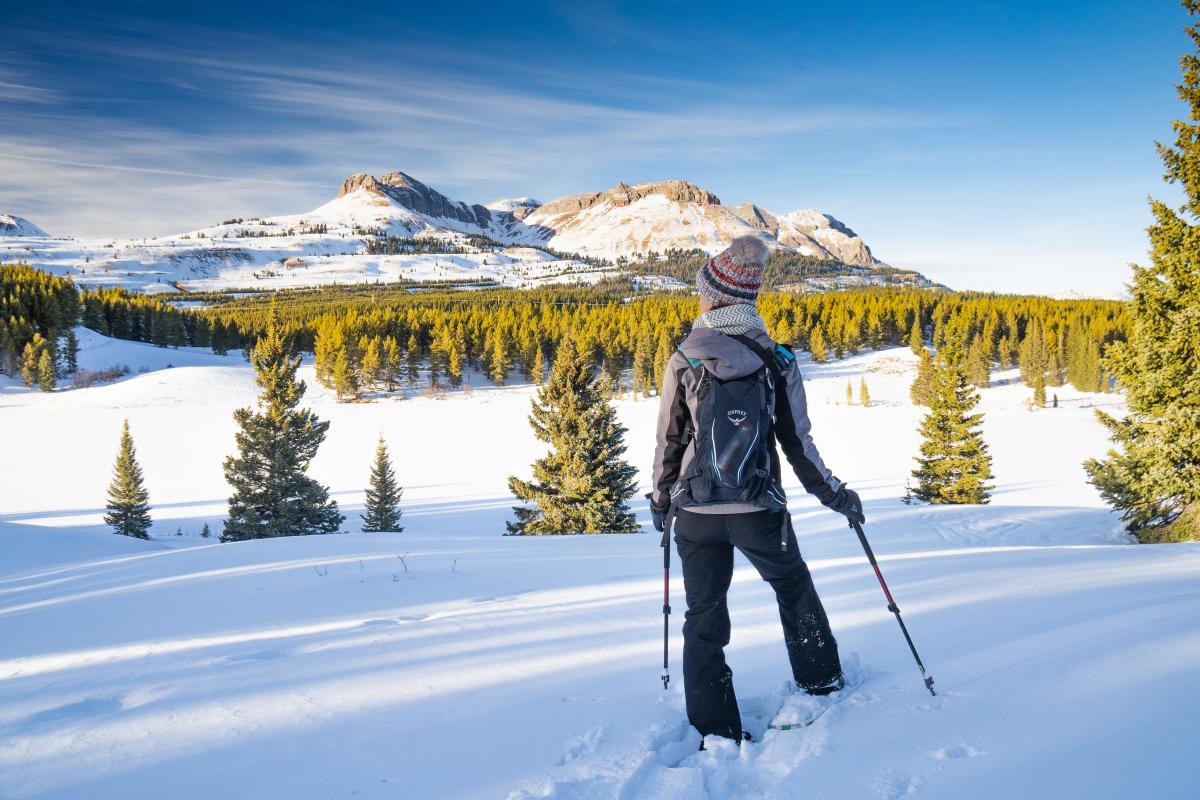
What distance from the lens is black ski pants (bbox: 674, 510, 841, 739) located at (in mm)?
2982

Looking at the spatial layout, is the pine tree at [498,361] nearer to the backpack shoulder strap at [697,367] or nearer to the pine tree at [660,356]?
the pine tree at [660,356]

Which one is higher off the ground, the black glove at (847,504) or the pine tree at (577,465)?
the black glove at (847,504)

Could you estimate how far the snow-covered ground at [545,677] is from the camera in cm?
259

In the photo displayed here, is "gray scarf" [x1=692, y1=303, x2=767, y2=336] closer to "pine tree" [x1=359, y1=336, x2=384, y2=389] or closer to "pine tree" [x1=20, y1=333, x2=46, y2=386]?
"pine tree" [x1=359, y1=336, x2=384, y2=389]

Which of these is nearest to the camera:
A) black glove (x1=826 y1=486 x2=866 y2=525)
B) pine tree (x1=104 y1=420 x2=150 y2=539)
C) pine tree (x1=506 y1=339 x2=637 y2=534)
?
black glove (x1=826 y1=486 x2=866 y2=525)

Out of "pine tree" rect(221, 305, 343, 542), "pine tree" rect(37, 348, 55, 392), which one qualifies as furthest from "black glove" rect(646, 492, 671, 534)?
"pine tree" rect(37, 348, 55, 392)

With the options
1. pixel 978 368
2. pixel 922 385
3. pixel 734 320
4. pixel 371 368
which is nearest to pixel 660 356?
pixel 922 385

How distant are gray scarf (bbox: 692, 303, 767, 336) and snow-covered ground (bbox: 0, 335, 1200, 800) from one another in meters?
2.01

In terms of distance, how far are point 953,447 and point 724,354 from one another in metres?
24.5

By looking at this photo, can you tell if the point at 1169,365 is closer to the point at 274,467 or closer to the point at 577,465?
the point at 577,465

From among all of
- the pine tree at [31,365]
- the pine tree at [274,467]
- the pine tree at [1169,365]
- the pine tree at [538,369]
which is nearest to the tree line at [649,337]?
the pine tree at [538,369]

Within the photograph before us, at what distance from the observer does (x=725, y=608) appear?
2994 millimetres

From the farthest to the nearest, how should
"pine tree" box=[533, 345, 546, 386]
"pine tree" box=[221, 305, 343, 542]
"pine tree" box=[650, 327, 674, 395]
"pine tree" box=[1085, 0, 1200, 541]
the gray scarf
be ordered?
"pine tree" box=[533, 345, 546, 386] → "pine tree" box=[650, 327, 674, 395] → "pine tree" box=[221, 305, 343, 542] → "pine tree" box=[1085, 0, 1200, 541] → the gray scarf

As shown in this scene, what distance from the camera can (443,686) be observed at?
11.5 ft
